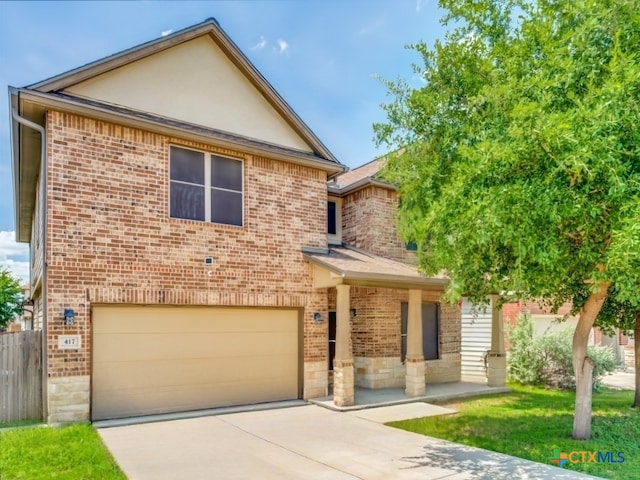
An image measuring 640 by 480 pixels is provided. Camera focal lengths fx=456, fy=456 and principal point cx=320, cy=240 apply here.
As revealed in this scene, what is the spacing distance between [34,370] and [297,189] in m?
6.98

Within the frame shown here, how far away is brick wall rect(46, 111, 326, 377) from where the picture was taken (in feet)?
28.6

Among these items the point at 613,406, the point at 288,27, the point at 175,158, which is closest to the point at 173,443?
the point at 175,158

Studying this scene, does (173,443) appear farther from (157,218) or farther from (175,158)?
(175,158)

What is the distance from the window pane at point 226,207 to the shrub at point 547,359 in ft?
33.3

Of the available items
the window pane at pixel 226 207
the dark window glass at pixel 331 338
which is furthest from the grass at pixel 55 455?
the dark window glass at pixel 331 338

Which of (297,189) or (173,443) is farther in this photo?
(297,189)

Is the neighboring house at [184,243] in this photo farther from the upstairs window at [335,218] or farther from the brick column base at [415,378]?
the upstairs window at [335,218]

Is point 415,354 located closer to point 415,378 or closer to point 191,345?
point 415,378

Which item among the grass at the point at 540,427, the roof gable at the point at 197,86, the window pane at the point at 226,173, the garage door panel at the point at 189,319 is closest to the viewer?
the grass at the point at 540,427

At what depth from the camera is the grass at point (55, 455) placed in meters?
5.96

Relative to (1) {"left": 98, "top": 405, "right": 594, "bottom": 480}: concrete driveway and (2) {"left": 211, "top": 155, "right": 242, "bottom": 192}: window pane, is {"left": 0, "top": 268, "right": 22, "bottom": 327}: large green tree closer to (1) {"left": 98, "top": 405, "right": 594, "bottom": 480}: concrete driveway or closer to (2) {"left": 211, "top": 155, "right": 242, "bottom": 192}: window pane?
(2) {"left": 211, "top": 155, "right": 242, "bottom": 192}: window pane

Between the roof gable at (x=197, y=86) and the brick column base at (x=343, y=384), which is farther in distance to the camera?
the brick column base at (x=343, y=384)

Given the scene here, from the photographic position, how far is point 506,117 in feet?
22.7

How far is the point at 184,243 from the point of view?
395 inches
